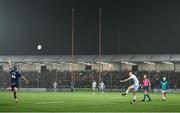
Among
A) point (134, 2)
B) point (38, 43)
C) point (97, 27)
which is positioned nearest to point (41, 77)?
point (38, 43)

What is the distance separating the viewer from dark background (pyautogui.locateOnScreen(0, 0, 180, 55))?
76.2 m

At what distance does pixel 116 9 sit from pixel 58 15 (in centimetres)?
1006

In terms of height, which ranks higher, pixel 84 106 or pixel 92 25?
pixel 92 25

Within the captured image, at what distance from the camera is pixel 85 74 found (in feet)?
263

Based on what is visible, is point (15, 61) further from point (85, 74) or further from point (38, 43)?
point (85, 74)

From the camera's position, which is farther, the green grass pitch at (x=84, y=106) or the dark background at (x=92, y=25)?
the dark background at (x=92, y=25)

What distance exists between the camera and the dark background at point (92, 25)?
250 ft

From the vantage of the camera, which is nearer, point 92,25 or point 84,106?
point 84,106

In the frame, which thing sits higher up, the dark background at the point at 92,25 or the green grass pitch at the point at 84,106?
the dark background at the point at 92,25

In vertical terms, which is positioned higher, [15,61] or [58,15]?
[58,15]

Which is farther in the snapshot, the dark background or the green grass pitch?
the dark background

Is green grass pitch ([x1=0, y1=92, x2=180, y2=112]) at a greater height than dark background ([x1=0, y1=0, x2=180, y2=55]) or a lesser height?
lesser

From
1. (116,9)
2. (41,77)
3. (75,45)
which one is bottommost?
(41,77)

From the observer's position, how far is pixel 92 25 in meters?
80.3
